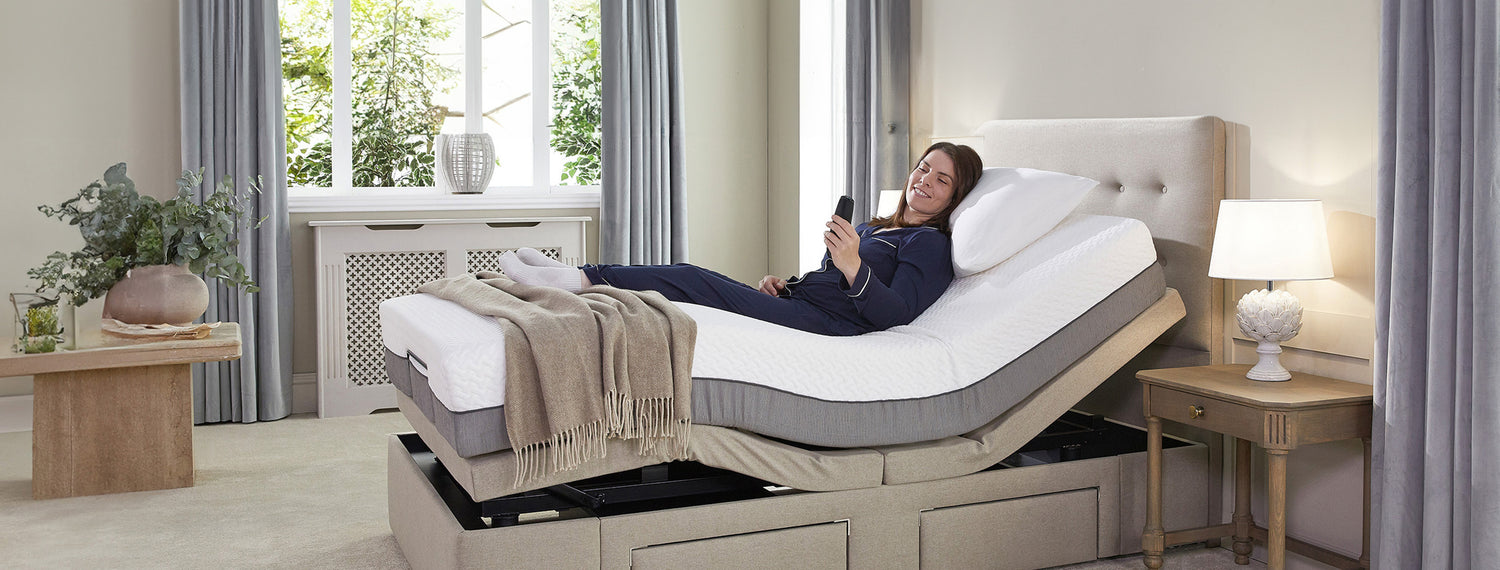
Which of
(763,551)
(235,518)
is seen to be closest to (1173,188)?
(763,551)

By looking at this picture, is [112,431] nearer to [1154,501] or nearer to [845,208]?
[845,208]

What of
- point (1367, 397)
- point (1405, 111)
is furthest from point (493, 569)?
point (1405, 111)

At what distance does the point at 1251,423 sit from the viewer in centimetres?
247

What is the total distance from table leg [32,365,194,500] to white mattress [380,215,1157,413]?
103cm

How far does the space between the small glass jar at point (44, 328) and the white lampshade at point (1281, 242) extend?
Result: 10.4ft

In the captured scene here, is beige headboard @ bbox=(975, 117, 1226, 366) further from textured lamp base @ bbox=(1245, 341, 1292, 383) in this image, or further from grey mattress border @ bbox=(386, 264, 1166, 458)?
textured lamp base @ bbox=(1245, 341, 1292, 383)

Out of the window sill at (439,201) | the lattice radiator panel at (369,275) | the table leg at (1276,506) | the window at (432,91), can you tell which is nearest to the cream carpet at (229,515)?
the lattice radiator panel at (369,275)

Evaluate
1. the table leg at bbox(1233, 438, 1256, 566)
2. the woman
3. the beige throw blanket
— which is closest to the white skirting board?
the woman

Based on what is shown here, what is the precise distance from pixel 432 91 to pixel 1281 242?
3.65 metres

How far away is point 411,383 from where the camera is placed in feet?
8.73

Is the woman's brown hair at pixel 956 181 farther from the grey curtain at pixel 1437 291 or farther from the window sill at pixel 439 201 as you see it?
the window sill at pixel 439 201

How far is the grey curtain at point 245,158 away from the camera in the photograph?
441cm

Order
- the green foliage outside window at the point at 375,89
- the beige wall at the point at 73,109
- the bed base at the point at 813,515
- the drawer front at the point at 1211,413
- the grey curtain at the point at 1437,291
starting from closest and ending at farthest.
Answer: the grey curtain at the point at 1437,291, the bed base at the point at 813,515, the drawer front at the point at 1211,413, the beige wall at the point at 73,109, the green foliage outside window at the point at 375,89

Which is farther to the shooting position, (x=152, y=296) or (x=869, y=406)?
(x=152, y=296)
